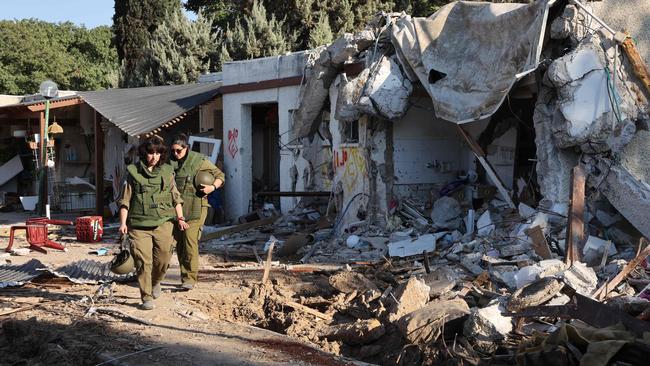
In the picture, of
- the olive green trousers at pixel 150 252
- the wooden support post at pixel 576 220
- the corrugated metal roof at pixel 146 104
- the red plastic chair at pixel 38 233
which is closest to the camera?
the olive green trousers at pixel 150 252

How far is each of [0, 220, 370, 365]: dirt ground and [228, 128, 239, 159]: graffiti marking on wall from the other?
7.77 metres

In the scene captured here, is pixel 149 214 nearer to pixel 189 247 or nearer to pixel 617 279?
pixel 189 247

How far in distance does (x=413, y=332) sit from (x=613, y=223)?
Result: 439 cm

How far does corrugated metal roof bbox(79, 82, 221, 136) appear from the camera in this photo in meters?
16.9

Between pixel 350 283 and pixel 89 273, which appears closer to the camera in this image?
pixel 350 283

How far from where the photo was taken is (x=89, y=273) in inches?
379

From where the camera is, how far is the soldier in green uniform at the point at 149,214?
7.42 meters

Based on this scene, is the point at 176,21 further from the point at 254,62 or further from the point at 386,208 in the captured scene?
the point at 386,208

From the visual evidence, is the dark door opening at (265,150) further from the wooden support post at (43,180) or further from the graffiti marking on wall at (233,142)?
the wooden support post at (43,180)

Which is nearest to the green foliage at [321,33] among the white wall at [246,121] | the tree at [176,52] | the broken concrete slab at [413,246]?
the tree at [176,52]

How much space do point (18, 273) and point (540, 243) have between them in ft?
22.1

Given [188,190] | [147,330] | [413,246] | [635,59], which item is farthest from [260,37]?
[147,330]

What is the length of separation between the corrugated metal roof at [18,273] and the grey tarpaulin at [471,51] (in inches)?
240

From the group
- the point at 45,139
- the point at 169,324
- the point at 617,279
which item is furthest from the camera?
the point at 45,139
